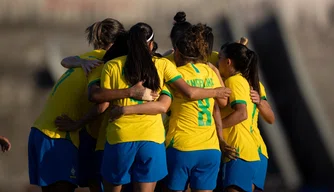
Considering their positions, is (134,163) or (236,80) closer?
(134,163)

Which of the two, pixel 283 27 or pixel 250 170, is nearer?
pixel 250 170

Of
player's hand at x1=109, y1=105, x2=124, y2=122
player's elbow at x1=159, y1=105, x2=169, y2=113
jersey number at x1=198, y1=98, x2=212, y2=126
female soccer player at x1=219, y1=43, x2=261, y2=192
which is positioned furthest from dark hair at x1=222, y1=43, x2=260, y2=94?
player's hand at x1=109, y1=105, x2=124, y2=122

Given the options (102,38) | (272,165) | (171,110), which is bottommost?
(272,165)

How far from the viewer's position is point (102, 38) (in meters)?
4.92

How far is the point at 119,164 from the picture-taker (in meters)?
4.47

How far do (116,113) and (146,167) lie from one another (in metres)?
0.36

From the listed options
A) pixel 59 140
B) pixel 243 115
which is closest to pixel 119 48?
pixel 59 140

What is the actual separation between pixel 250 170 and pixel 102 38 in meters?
1.28

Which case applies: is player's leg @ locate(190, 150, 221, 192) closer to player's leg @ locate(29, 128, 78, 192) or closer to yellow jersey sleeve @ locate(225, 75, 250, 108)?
yellow jersey sleeve @ locate(225, 75, 250, 108)

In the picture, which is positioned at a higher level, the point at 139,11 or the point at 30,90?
the point at 139,11

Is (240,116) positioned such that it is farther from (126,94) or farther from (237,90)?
(126,94)

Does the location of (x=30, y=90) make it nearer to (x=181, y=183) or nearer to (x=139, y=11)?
(x=139, y=11)

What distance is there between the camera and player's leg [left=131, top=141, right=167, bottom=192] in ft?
14.6

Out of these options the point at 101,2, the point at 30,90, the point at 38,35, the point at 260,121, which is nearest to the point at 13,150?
the point at 30,90
